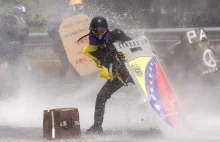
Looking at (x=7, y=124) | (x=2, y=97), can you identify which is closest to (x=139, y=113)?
(x=7, y=124)

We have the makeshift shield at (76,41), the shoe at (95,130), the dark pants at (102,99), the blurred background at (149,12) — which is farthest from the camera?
the blurred background at (149,12)

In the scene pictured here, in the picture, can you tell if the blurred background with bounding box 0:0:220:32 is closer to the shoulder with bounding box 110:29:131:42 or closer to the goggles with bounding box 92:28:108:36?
the shoulder with bounding box 110:29:131:42

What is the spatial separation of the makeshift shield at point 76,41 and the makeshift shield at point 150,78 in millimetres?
4882

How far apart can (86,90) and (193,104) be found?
119 inches

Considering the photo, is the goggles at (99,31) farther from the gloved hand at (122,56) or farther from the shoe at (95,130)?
the shoe at (95,130)

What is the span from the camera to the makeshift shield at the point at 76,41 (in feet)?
47.2

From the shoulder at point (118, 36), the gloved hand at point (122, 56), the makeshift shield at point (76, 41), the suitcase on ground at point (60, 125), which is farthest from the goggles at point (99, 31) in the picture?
the makeshift shield at point (76, 41)

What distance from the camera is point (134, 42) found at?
9.54m

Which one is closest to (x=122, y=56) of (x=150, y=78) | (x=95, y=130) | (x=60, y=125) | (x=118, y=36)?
(x=118, y=36)

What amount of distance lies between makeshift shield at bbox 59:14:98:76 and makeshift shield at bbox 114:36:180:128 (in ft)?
16.0

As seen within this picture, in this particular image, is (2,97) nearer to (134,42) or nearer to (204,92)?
(204,92)

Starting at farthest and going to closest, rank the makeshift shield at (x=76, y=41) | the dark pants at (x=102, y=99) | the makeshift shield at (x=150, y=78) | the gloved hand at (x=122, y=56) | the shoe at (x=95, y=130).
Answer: the makeshift shield at (x=76, y=41) < the dark pants at (x=102, y=99) < the shoe at (x=95, y=130) < the gloved hand at (x=122, y=56) < the makeshift shield at (x=150, y=78)

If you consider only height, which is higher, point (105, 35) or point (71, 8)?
point (71, 8)

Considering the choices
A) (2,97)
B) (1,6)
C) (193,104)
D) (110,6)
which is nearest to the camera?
(193,104)
